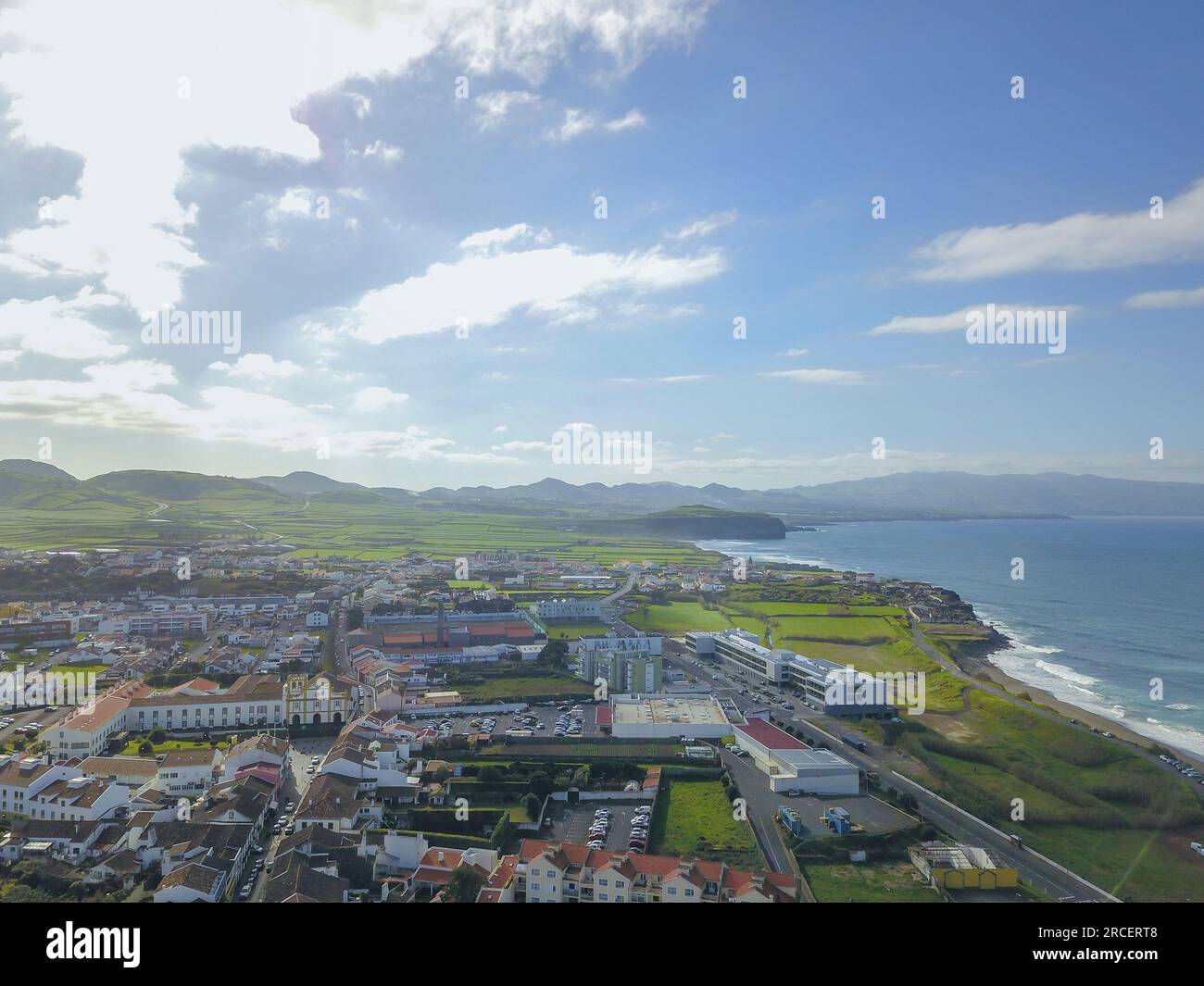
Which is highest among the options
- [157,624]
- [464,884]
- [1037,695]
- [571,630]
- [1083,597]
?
[157,624]

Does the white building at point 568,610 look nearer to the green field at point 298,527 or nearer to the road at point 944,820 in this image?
the road at point 944,820

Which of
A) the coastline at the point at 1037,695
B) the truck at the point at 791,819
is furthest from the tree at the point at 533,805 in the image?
the coastline at the point at 1037,695

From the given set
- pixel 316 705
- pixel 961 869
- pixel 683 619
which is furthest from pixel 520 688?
pixel 961 869

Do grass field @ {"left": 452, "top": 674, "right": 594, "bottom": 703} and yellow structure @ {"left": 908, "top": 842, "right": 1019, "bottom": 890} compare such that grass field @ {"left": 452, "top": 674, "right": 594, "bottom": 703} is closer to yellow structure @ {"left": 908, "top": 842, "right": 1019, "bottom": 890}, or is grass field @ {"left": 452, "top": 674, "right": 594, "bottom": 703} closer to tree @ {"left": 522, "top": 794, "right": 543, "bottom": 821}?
tree @ {"left": 522, "top": 794, "right": 543, "bottom": 821}

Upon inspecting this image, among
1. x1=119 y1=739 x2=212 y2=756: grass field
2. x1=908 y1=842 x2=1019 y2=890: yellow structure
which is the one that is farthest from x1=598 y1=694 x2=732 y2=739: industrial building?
x1=119 y1=739 x2=212 y2=756: grass field

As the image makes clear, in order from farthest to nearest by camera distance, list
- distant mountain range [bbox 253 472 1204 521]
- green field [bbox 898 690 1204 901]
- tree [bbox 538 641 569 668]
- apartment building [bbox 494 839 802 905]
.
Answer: distant mountain range [bbox 253 472 1204 521] < tree [bbox 538 641 569 668] < green field [bbox 898 690 1204 901] < apartment building [bbox 494 839 802 905]

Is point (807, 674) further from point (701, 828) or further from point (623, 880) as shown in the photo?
point (623, 880)
